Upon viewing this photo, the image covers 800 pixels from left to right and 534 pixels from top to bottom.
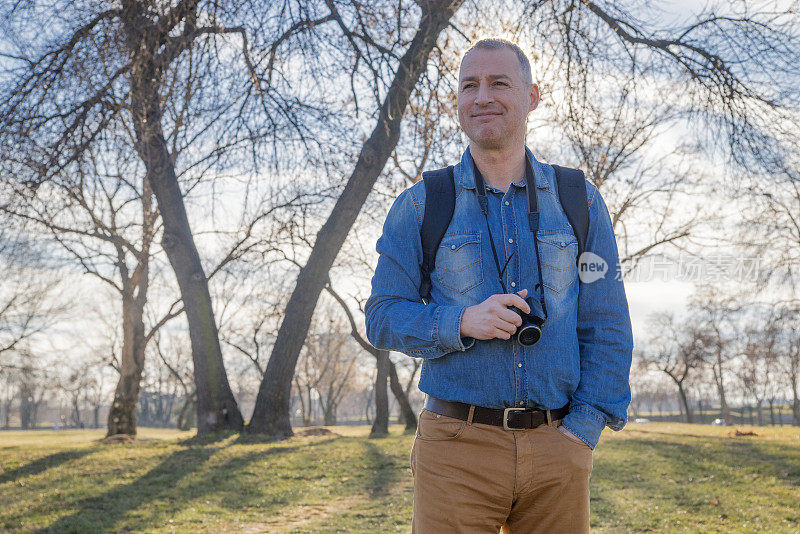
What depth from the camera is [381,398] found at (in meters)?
23.0

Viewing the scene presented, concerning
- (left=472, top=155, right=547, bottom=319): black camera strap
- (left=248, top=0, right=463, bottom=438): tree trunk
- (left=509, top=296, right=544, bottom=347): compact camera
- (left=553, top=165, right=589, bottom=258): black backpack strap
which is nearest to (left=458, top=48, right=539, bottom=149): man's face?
(left=472, top=155, right=547, bottom=319): black camera strap

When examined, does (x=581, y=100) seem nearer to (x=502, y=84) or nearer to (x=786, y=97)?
(x=786, y=97)

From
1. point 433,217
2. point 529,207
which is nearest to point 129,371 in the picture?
point 433,217

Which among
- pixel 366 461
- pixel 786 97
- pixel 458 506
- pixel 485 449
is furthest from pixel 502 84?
pixel 366 461

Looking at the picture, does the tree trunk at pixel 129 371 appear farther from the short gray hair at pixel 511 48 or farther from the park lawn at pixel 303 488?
the short gray hair at pixel 511 48

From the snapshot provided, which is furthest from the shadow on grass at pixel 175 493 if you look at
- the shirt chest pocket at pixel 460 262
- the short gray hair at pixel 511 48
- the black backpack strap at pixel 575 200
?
the short gray hair at pixel 511 48

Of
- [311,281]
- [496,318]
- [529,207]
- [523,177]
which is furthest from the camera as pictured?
[311,281]

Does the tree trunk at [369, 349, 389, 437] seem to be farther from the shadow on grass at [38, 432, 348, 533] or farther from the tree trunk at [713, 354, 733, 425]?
the tree trunk at [713, 354, 733, 425]

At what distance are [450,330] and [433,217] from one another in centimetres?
45

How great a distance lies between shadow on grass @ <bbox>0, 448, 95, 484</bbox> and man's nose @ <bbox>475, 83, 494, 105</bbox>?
967 centimetres

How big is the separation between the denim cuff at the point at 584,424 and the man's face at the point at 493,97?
951 millimetres

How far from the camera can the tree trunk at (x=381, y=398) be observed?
21922 mm

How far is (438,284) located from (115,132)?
7.34 m

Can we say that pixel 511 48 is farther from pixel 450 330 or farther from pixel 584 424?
pixel 584 424
